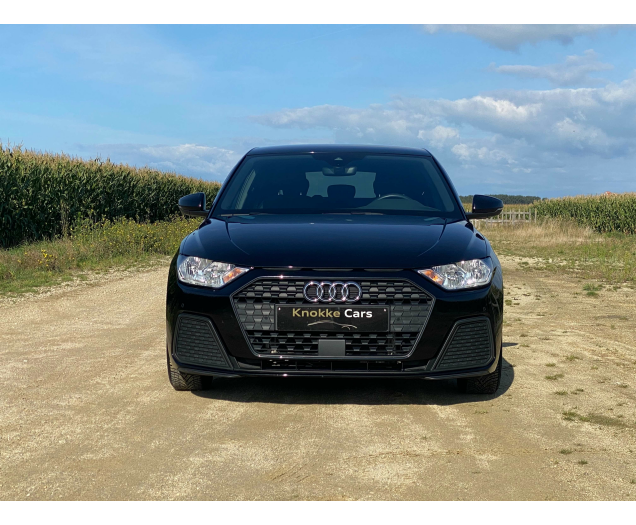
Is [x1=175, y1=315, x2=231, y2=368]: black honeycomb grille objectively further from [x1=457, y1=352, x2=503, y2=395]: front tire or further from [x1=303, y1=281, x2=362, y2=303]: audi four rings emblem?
[x1=457, y1=352, x2=503, y2=395]: front tire

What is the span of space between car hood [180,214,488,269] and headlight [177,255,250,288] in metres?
0.04

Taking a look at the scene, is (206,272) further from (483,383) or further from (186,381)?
(483,383)

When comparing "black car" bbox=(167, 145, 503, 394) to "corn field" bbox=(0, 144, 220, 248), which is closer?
"black car" bbox=(167, 145, 503, 394)

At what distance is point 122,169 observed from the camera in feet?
88.4

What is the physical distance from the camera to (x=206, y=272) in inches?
→ 171

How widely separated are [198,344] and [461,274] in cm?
162

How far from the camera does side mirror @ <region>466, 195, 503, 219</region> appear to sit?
559 cm

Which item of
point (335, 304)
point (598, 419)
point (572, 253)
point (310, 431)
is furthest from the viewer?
point (572, 253)

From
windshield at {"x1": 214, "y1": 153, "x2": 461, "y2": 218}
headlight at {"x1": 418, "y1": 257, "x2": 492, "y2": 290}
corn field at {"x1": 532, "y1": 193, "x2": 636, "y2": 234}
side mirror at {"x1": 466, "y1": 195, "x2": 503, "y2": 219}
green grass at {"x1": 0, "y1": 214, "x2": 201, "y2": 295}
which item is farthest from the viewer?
corn field at {"x1": 532, "y1": 193, "x2": 636, "y2": 234}

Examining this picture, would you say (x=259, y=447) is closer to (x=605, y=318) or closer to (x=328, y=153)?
(x=328, y=153)

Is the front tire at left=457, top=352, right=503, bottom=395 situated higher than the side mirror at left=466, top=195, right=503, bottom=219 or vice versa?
the side mirror at left=466, top=195, right=503, bottom=219

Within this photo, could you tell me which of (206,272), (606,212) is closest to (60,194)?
(206,272)

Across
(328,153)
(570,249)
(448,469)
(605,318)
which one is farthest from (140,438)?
(570,249)

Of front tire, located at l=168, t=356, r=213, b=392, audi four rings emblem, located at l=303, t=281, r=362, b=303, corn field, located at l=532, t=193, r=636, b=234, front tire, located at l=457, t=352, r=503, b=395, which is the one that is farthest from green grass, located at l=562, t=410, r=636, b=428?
corn field, located at l=532, t=193, r=636, b=234
